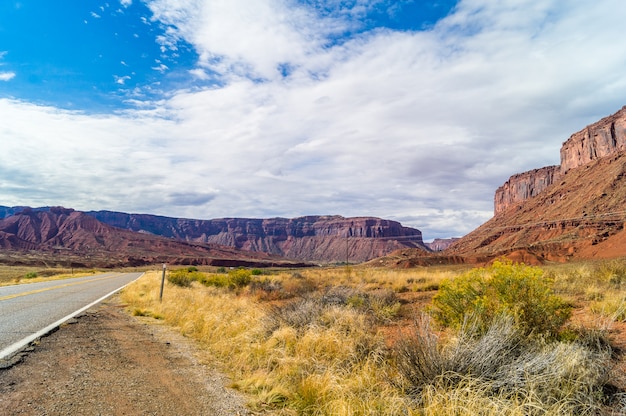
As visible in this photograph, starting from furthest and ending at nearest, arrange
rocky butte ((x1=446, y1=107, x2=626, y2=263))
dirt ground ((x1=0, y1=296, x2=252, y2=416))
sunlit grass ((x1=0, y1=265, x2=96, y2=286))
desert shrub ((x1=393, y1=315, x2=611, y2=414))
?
rocky butte ((x1=446, y1=107, x2=626, y2=263))
sunlit grass ((x1=0, y1=265, x2=96, y2=286))
dirt ground ((x1=0, y1=296, x2=252, y2=416))
desert shrub ((x1=393, y1=315, x2=611, y2=414))

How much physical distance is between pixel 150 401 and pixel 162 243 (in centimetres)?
17740

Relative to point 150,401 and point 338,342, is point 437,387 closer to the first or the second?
point 338,342

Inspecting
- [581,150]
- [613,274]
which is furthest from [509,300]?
[581,150]

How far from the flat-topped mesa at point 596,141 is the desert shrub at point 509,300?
10056 centimetres

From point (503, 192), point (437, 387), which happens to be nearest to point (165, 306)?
point (437, 387)

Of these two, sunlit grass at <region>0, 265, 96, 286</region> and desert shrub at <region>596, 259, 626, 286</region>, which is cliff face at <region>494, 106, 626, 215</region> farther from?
sunlit grass at <region>0, 265, 96, 286</region>

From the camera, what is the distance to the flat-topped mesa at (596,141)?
90.8 m

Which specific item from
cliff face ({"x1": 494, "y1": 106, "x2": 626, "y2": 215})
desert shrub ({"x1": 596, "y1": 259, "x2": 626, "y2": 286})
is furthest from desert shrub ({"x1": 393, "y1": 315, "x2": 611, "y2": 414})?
cliff face ({"x1": 494, "y1": 106, "x2": 626, "y2": 215})

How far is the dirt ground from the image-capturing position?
14.7 feet

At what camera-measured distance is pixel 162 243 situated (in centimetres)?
17025

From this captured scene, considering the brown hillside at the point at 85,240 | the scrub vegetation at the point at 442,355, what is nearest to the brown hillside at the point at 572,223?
the scrub vegetation at the point at 442,355

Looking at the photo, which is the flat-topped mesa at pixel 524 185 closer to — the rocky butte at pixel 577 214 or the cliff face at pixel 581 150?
the cliff face at pixel 581 150

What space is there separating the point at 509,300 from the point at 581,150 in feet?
388

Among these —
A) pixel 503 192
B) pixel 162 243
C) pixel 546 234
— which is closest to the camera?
pixel 546 234
